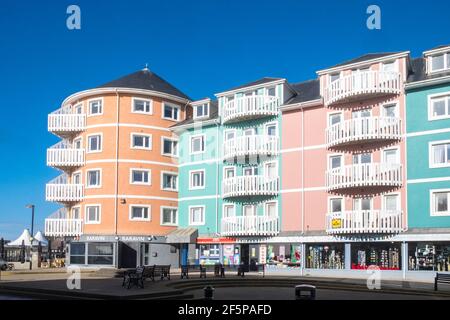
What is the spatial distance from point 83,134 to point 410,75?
2357 cm

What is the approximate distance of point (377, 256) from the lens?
3300 cm

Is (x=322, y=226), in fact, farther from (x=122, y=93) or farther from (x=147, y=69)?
(x=147, y=69)

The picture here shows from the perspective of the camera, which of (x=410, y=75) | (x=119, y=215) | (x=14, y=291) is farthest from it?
(x=119, y=215)

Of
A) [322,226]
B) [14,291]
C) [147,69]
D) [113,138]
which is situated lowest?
[14,291]

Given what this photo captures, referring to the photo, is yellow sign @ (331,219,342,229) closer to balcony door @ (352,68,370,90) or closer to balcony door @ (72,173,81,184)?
balcony door @ (352,68,370,90)

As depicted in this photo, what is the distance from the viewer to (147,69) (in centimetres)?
A: 4894

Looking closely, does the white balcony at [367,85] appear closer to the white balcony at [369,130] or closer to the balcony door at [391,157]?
the white balcony at [369,130]

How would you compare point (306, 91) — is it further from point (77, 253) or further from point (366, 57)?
point (77, 253)

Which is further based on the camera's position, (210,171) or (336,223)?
(210,171)

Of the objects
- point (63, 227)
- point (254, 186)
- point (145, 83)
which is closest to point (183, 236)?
point (254, 186)

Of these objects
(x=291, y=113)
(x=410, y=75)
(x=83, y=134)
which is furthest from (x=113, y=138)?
(x=410, y=75)

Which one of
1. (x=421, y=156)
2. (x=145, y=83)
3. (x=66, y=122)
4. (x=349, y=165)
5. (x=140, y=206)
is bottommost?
(x=140, y=206)

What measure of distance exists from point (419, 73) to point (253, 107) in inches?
408

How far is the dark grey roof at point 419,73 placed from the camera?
106 ft
